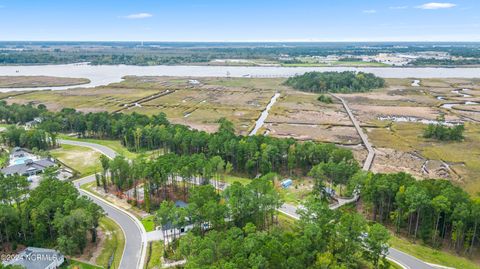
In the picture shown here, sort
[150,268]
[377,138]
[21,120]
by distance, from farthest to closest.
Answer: [21,120] < [377,138] < [150,268]

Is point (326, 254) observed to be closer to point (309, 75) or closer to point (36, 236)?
point (36, 236)

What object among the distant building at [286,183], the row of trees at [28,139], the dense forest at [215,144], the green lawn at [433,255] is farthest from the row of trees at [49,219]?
the row of trees at [28,139]

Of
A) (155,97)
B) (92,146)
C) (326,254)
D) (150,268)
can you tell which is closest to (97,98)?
(155,97)

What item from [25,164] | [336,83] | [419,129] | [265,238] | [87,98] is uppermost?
[336,83]

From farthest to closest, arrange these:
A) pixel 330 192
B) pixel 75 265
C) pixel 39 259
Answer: pixel 330 192, pixel 75 265, pixel 39 259

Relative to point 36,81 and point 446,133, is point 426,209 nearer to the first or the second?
point 446,133

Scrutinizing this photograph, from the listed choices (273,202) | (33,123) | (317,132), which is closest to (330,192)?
(273,202)
